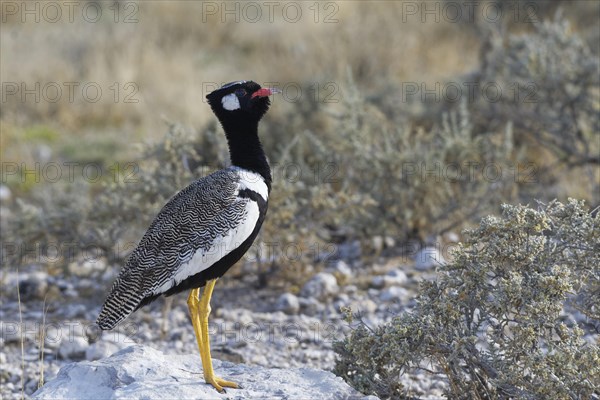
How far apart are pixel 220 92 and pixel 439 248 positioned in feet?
11.0

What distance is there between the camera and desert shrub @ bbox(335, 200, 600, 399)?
4.14m

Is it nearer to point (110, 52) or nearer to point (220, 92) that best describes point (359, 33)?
point (110, 52)

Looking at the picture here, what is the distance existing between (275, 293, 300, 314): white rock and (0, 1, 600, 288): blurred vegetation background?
445 millimetres

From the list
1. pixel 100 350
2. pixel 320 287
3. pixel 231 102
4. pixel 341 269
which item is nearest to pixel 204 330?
pixel 231 102

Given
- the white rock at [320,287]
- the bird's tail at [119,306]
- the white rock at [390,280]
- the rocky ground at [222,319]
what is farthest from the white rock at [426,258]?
the bird's tail at [119,306]

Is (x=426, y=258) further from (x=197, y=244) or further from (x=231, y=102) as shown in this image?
(x=197, y=244)

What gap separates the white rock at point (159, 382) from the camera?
162 inches

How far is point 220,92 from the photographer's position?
498 centimetres

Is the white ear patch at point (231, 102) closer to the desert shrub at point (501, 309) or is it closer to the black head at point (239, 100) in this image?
the black head at point (239, 100)

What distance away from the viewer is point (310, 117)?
9969 mm

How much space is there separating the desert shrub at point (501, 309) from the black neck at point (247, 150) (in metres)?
1.01

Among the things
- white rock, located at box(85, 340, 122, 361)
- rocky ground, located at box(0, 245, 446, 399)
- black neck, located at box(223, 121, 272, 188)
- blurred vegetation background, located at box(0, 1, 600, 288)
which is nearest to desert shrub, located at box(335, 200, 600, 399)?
rocky ground, located at box(0, 245, 446, 399)

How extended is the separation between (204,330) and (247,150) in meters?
1.01

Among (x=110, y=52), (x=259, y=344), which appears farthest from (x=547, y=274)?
(x=110, y=52)
